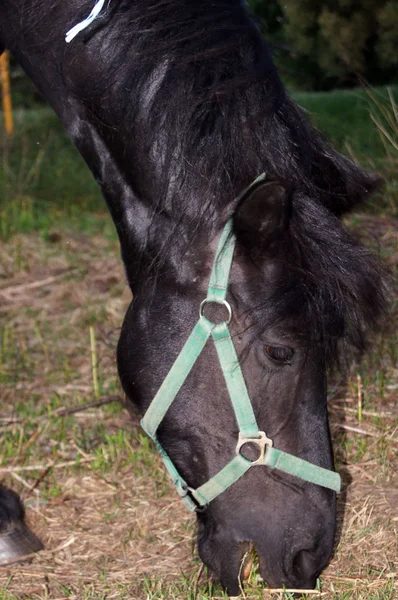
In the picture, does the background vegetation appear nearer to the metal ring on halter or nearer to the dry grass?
the dry grass

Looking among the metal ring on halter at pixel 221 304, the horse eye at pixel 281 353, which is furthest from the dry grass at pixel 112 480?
the metal ring on halter at pixel 221 304

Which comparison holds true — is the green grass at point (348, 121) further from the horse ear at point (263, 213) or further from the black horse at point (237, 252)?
the horse ear at point (263, 213)

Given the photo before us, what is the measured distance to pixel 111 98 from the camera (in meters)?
2.44

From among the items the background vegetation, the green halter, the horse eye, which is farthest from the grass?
the horse eye

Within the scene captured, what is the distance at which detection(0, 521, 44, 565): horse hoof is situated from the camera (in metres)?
2.83

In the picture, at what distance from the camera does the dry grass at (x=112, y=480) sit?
257 centimetres

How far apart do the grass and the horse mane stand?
0.72m

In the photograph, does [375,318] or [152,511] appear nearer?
[375,318]

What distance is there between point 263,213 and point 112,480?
5.16ft

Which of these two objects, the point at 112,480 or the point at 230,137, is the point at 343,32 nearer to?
the point at 230,137

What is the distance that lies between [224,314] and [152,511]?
108cm

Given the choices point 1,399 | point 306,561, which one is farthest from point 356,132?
point 306,561

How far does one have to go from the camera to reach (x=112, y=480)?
3.31m

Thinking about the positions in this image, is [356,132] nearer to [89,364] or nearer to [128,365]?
[89,364]
